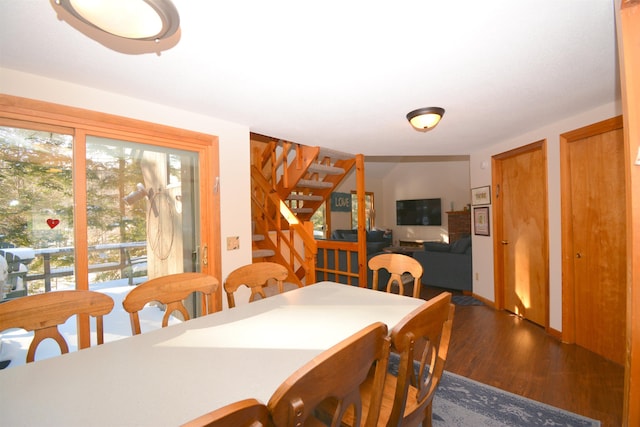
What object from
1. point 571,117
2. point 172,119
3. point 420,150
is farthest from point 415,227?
point 172,119

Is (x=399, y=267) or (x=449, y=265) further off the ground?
(x=399, y=267)

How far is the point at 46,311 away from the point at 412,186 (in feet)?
28.9

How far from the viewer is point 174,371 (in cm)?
95

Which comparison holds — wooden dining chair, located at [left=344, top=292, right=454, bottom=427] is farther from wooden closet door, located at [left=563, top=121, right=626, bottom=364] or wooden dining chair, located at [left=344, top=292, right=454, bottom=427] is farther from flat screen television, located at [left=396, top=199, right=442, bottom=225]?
flat screen television, located at [left=396, top=199, right=442, bottom=225]

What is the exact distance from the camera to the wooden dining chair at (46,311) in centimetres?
112

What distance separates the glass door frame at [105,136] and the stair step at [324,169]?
1.68 meters

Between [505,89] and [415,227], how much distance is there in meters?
7.05

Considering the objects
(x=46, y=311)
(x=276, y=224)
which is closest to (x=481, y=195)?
(x=276, y=224)

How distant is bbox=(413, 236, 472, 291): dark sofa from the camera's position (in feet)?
14.2

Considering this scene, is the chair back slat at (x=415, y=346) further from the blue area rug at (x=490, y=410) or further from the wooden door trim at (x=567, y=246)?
the wooden door trim at (x=567, y=246)

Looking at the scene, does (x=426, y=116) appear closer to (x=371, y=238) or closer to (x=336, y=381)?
(x=336, y=381)

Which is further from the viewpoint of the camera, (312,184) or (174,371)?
(312,184)

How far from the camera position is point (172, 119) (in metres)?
2.24

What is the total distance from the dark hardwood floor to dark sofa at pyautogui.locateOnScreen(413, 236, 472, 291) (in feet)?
3.78
